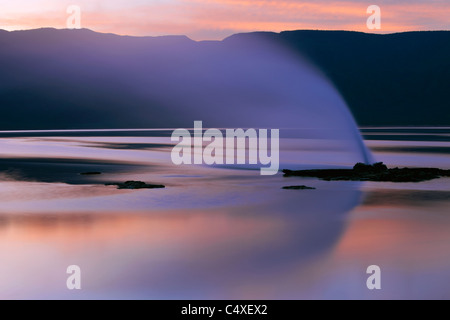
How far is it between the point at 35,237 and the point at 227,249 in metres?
4.85

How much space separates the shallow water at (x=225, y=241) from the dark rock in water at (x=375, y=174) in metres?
2.75

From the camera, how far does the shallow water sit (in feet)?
38.7

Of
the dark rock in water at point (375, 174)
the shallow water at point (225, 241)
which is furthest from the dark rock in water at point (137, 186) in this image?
the dark rock in water at point (375, 174)

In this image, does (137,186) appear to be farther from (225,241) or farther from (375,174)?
(225,241)

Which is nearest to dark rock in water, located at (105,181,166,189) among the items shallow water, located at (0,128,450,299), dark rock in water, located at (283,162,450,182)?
shallow water, located at (0,128,450,299)

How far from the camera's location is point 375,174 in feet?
108

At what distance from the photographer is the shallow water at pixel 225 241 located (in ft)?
38.7

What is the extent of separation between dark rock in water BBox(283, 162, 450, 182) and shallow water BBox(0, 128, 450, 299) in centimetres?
275

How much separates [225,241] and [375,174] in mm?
18746

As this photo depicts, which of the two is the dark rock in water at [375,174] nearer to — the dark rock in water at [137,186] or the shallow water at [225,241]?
the shallow water at [225,241]

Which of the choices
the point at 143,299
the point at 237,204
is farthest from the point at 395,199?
the point at 143,299

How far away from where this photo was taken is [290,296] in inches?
442

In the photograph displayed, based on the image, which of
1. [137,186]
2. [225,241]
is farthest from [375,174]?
[225,241]
